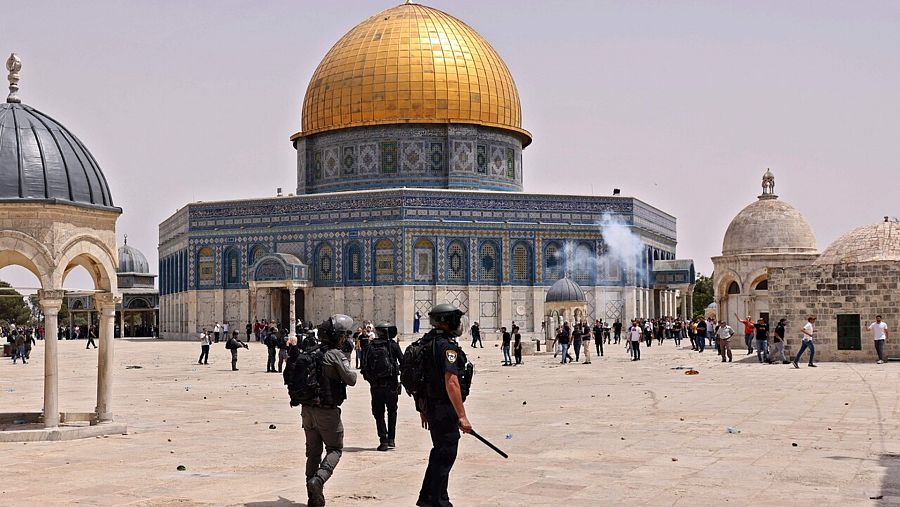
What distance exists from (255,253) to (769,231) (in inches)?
919

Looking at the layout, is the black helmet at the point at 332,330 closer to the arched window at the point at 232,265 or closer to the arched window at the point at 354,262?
the arched window at the point at 354,262

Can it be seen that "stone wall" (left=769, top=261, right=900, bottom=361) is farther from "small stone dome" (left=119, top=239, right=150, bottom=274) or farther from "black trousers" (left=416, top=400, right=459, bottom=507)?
"small stone dome" (left=119, top=239, right=150, bottom=274)

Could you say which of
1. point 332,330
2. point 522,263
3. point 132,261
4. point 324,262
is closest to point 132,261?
point 132,261

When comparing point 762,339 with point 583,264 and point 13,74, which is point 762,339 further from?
point 583,264

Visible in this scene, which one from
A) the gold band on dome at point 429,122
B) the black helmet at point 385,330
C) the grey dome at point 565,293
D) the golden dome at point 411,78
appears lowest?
the black helmet at point 385,330

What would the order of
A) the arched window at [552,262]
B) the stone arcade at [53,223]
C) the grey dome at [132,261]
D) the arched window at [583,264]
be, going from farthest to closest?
the grey dome at [132,261], the arched window at [583,264], the arched window at [552,262], the stone arcade at [53,223]

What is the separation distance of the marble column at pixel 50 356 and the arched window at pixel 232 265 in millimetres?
40224

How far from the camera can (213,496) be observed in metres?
8.44

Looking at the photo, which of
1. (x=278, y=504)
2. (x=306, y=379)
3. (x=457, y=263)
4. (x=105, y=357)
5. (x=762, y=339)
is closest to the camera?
(x=278, y=504)

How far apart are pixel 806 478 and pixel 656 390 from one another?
9.63 meters

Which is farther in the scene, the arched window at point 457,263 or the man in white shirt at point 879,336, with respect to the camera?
the arched window at point 457,263

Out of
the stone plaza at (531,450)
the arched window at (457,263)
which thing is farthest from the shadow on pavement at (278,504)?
the arched window at (457,263)

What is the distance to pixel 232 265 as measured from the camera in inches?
2093

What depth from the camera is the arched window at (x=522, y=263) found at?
50969 mm
